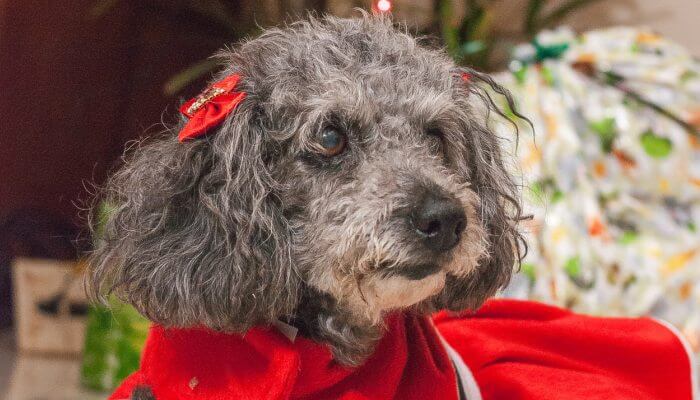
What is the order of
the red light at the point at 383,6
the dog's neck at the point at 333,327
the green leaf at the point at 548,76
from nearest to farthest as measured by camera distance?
the dog's neck at the point at 333,327
the red light at the point at 383,6
the green leaf at the point at 548,76

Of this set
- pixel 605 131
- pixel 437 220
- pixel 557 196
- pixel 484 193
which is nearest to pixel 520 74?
pixel 605 131

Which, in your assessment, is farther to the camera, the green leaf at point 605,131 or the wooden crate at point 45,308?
the wooden crate at point 45,308

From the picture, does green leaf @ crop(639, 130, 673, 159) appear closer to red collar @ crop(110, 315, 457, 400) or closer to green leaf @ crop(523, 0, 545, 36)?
green leaf @ crop(523, 0, 545, 36)

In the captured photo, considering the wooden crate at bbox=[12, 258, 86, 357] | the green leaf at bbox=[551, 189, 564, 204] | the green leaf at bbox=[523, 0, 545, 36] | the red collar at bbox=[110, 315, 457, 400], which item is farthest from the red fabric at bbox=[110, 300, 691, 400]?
the green leaf at bbox=[523, 0, 545, 36]

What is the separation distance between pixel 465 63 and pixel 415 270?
142cm

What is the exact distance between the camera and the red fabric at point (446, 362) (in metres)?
0.96

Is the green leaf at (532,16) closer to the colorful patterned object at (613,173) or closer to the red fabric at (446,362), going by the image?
the colorful patterned object at (613,173)

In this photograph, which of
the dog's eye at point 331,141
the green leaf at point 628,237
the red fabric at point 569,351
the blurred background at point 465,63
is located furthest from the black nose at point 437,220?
the green leaf at point 628,237

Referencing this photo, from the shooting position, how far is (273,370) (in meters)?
0.92

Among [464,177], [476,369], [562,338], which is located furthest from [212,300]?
[562,338]

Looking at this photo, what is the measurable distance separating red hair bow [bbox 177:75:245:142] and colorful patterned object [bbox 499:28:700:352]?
104cm

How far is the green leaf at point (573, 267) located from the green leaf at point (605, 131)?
14.5 inches

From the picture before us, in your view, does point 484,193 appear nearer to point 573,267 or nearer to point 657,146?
point 573,267

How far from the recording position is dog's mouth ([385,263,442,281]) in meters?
0.89
